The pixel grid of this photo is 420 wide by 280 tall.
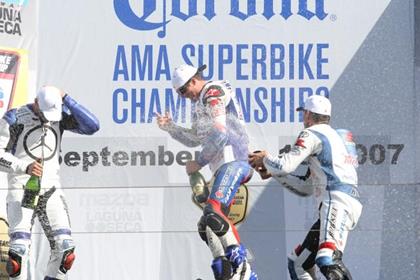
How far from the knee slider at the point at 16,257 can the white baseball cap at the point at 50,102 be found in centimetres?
92

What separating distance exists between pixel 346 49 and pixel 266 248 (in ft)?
5.30

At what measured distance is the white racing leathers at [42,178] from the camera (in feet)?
29.6

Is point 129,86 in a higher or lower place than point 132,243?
higher

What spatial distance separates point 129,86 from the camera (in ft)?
32.4

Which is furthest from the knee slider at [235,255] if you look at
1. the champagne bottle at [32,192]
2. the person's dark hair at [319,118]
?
the champagne bottle at [32,192]

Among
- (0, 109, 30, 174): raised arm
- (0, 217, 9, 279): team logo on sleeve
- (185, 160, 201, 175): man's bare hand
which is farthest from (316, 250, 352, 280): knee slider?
(0, 217, 9, 279): team logo on sleeve

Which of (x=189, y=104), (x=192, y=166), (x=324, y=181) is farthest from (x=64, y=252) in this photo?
(x=324, y=181)

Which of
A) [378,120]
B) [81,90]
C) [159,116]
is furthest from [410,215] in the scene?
[81,90]

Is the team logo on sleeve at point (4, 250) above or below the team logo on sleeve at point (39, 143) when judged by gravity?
below

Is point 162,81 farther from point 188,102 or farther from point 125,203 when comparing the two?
point 125,203

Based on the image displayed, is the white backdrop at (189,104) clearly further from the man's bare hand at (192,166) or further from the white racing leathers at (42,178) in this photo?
the white racing leathers at (42,178)

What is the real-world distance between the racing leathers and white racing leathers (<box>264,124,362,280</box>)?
0.30 meters

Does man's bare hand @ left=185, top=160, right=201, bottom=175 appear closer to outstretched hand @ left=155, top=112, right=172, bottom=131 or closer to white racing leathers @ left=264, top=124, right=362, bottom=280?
outstretched hand @ left=155, top=112, right=172, bottom=131

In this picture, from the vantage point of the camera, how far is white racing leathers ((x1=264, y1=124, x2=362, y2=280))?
8.45m
